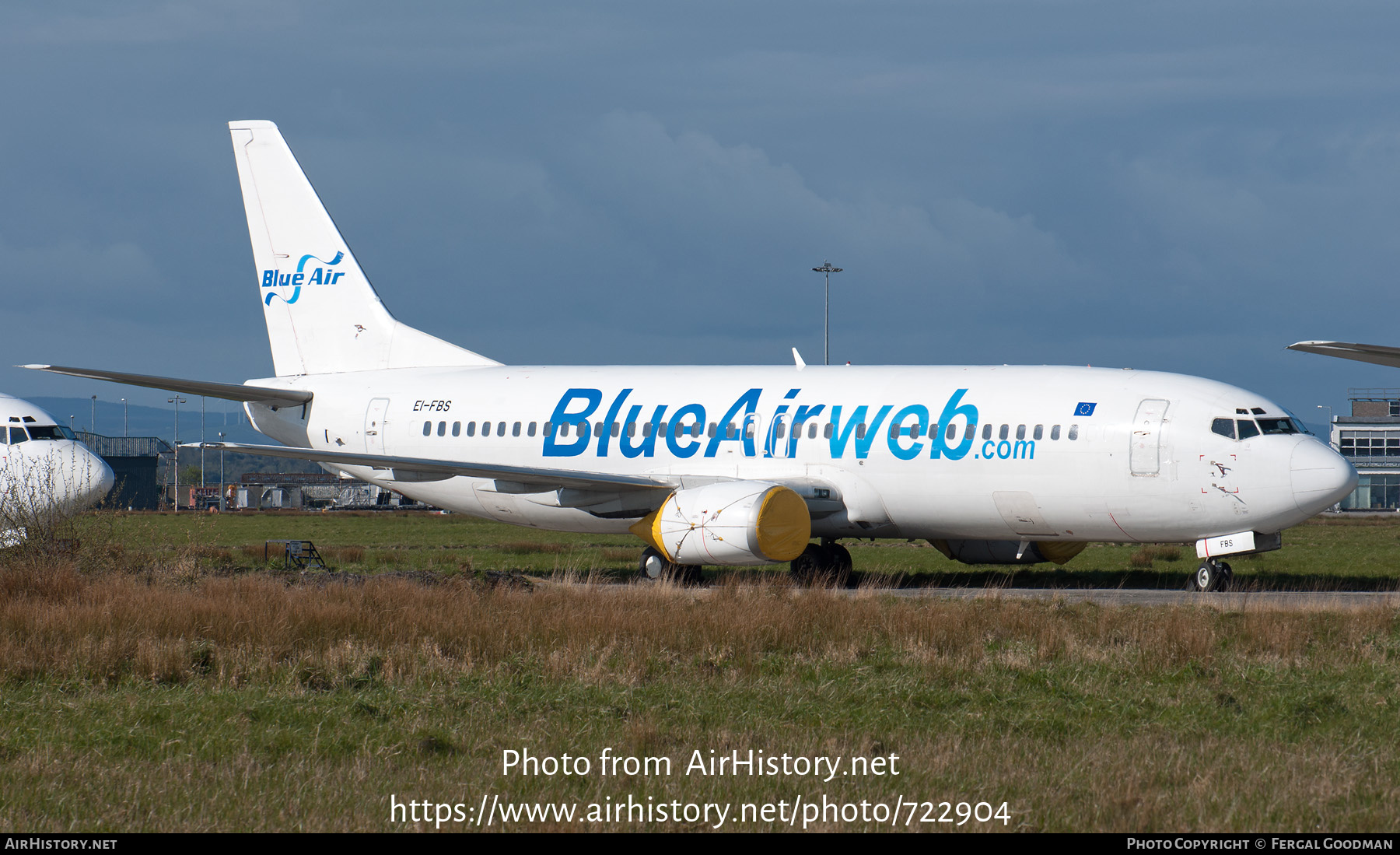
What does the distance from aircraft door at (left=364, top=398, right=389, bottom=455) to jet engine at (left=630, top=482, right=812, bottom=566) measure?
7.85 meters

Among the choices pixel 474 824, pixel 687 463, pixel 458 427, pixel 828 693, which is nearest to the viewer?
pixel 474 824

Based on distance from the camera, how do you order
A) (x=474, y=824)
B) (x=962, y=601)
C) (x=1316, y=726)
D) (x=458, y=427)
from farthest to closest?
1. (x=458, y=427)
2. (x=962, y=601)
3. (x=1316, y=726)
4. (x=474, y=824)

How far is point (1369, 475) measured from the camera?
121 meters

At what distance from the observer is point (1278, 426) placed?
2162cm

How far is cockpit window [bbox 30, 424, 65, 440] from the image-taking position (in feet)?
82.4

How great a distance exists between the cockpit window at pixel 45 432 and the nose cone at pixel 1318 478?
797 inches

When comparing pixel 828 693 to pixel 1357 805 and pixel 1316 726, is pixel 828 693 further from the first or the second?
pixel 1357 805

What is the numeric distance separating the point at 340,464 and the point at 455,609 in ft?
46.0

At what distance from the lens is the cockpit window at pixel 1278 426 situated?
846 inches

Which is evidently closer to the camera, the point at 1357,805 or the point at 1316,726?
the point at 1357,805

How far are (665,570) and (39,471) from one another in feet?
34.1

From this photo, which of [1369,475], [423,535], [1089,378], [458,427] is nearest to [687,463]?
[458,427]

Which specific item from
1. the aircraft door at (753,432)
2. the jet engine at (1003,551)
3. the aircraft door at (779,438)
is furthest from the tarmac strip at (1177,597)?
the aircraft door at (753,432)

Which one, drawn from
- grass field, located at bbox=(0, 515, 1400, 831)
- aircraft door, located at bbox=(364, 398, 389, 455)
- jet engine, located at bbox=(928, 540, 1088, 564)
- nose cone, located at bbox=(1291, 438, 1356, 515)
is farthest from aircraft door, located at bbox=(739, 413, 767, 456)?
nose cone, located at bbox=(1291, 438, 1356, 515)
